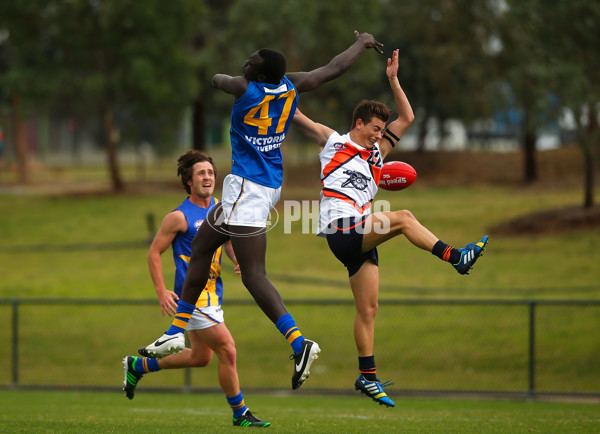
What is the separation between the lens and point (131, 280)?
22156mm

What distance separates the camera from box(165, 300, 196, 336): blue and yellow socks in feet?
23.7

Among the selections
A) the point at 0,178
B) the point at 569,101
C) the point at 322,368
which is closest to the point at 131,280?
the point at 322,368

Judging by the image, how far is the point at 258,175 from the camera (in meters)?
6.86

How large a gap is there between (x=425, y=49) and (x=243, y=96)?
3324 cm

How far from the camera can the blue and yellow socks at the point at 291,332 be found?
21.8 feet

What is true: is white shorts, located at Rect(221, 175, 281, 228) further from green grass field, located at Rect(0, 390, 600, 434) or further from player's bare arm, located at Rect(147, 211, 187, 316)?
green grass field, located at Rect(0, 390, 600, 434)

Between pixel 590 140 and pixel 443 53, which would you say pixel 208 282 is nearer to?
pixel 590 140

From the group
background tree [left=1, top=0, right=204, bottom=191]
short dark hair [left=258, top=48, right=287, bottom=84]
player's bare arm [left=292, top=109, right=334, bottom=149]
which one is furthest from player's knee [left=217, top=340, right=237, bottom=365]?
background tree [left=1, top=0, right=204, bottom=191]

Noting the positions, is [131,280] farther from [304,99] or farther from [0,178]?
[0,178]

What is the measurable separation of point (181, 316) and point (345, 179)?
186 cm

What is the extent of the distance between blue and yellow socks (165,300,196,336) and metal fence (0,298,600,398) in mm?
6199

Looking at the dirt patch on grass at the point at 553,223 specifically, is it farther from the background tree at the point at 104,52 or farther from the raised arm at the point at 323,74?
the raised arm at the point at 323,74

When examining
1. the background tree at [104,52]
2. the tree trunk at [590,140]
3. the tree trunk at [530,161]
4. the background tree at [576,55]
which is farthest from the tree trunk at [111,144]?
the tree trunk at [590,140]

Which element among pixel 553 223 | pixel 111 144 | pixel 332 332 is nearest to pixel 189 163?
pixel 332 332
